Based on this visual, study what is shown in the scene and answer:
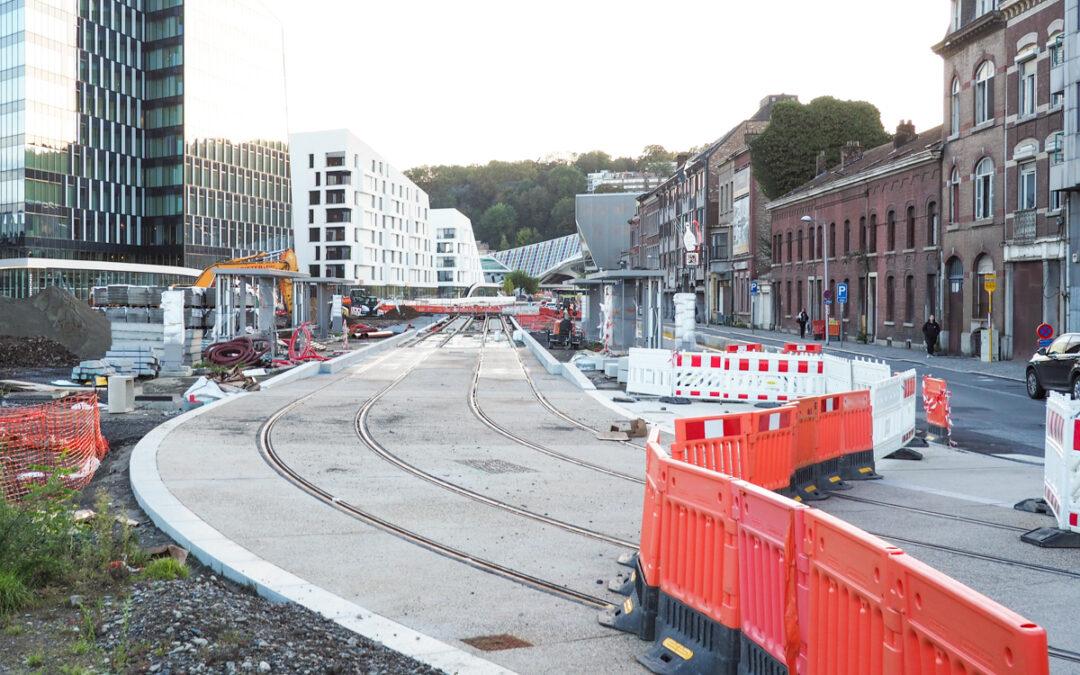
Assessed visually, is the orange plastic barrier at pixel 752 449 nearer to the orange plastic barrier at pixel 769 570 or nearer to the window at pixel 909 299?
the orange plastic barrier at pixel 769 570

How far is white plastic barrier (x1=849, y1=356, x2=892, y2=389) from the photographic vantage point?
1839 centimetres

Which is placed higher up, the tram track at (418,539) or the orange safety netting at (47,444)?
the orange safety netting at (47,444)

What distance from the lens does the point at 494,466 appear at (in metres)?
13.4

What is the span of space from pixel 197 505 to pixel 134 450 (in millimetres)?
4198

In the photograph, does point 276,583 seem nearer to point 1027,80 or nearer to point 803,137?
point 1027,80

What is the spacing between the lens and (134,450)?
1423 centimetres

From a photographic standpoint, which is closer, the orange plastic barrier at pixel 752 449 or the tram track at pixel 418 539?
the tram track at pixel 418 539

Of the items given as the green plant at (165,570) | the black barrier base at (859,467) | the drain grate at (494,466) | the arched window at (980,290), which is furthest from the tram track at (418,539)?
the arched window at (980,290)

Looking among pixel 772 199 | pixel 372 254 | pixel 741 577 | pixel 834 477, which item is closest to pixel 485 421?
pixel 834 477

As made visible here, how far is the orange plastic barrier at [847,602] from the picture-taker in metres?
4.10

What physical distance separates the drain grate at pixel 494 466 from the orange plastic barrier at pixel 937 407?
7.46 metres

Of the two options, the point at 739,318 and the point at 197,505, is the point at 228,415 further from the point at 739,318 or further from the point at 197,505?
the point at 739,318

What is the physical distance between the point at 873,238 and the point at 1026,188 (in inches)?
562

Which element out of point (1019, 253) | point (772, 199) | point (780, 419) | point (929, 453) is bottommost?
point (929, 453)
